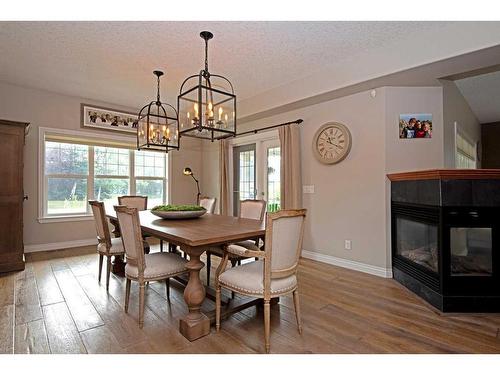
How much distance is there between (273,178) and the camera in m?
4.54

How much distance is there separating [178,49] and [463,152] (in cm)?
453

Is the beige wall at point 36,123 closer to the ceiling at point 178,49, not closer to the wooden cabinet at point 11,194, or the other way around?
the ceiling at point 178,49

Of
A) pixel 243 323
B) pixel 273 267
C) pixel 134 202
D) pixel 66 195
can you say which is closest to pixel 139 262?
pixel 243 323

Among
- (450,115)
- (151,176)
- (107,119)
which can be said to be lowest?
(151,176)

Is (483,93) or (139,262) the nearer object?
(139,262)

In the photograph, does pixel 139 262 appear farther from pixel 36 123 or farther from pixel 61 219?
pixel 36 123

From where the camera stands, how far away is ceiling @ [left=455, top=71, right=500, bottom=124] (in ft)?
11.8

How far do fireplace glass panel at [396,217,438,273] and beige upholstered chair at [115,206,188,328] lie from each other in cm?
241

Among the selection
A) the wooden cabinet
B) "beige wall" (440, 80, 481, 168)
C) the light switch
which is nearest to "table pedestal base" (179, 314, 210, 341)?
the light switch

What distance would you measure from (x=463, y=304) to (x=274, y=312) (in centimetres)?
168

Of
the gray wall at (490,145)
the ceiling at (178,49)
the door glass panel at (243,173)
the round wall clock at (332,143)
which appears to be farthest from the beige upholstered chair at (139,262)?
the gray wall at (490,145)

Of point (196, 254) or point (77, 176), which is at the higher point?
point (77, 176)
